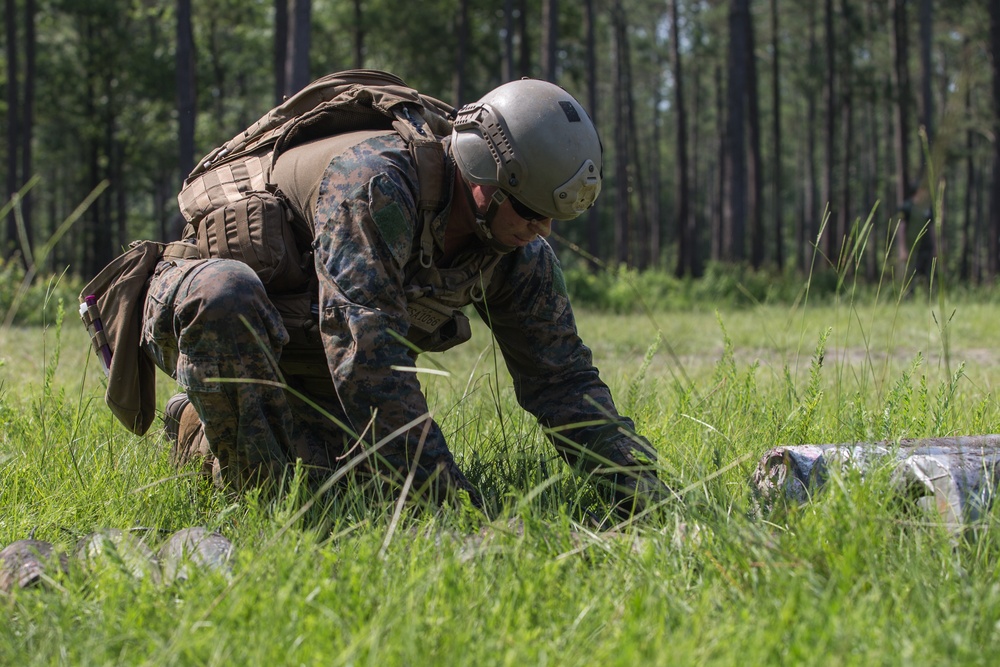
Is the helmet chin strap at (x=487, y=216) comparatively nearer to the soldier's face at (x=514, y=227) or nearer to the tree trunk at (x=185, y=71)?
the soldier's face at (x=514, y=227)

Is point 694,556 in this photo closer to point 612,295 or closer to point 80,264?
point 612,295

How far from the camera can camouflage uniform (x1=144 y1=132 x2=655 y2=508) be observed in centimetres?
269

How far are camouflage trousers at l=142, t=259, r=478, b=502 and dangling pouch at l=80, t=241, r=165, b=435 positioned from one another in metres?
0.11

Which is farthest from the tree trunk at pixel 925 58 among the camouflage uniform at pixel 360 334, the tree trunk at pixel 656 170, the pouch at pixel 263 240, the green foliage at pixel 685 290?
the tree trunk at pixel 656 170

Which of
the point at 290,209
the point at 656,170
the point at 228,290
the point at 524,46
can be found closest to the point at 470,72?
the point at 524,46

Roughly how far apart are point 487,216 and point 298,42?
34.5 feet

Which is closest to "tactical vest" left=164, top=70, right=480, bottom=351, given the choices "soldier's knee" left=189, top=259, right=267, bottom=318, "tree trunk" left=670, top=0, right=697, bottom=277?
"soldier's knee" left=189, top=259, right=267, bottom=318

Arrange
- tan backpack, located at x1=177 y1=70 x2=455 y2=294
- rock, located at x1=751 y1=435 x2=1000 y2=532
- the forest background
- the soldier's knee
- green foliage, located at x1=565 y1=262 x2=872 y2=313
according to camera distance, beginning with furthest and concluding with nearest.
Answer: the forest background, green foliage, located at x1=565 y1=262 x2=872 y2=313, tan backpack, located at x1=177 y1=70 x2=455 y2=294, the soldier's knee, rock, located at x1=751 y1=435 x2=1000 y2=532

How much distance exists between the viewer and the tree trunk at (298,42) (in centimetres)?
1262

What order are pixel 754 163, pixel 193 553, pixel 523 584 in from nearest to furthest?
pixel 523 584
pixel 193 553
pixel 754 163

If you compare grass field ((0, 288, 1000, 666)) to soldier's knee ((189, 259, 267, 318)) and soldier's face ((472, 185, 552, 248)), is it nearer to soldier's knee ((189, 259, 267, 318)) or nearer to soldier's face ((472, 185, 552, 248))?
soldier's knee ((189, 259, 267, 318))

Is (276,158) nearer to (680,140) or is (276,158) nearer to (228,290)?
(228,290)

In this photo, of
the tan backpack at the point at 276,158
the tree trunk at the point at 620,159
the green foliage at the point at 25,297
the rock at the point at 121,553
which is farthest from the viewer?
the tree trunk at the point at 620,159

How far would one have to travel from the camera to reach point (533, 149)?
2936mm
